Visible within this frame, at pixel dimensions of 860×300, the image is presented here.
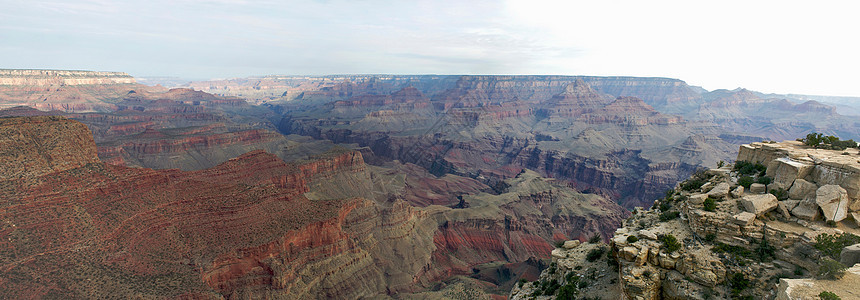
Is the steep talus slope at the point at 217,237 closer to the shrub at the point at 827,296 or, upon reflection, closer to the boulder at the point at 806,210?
the shrub at the point at 827,296

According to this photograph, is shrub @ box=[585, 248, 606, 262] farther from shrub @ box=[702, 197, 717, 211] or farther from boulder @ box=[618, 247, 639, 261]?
shrub @ box=[702, 197, 717, 211]

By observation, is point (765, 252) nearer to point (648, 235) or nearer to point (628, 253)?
point (648, 235)

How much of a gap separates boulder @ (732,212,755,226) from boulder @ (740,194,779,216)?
0.47m

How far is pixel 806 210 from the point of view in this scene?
20.5 metres

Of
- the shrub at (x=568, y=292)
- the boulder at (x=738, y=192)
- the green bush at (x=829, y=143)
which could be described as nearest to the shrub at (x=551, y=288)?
the shrub at (x=568, y=292)

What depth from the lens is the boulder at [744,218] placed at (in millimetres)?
20562

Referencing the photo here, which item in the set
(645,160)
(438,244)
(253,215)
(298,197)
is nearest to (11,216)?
(253,215)

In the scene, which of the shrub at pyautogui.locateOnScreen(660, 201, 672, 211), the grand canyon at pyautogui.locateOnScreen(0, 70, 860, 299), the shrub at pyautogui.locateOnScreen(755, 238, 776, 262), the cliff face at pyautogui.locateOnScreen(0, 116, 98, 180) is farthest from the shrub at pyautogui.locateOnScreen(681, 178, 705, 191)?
the cliff face at pyautogui.locateOnScreen(0, 116, 98, 180)

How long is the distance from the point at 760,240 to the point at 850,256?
10.7 ft

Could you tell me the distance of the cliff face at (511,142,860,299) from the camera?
18.4 meters

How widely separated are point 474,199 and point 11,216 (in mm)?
93060

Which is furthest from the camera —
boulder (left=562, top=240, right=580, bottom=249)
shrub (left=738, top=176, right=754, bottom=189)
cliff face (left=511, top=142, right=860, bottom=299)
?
boulder (left=562, top=240, right=580, bottom=249)

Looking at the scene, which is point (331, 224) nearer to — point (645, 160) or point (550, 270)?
point (550, 270)

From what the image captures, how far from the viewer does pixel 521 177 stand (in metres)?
135
